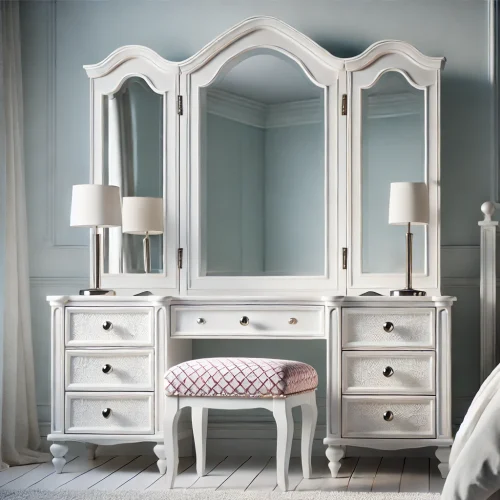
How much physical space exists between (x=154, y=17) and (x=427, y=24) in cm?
122

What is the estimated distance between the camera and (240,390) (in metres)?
3.07

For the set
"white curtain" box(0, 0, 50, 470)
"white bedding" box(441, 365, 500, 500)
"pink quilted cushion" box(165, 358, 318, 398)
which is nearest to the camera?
"white bedding" box(441, 365, 500, 500)

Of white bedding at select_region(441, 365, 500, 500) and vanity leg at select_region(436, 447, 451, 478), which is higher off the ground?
white bedding at select_region(441, 365, 500, 500)

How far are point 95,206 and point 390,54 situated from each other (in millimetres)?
1359

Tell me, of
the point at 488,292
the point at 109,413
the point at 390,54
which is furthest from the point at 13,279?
the point at 488,292

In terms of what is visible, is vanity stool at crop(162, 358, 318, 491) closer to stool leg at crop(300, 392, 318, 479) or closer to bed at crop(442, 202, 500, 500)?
stool leg at crop(300, 392, 318, 479)

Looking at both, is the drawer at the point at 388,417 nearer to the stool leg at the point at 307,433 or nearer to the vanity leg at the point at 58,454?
the stool leg at the point at 307,433

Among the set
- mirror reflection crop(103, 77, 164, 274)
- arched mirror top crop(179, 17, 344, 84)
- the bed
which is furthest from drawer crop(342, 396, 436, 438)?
arched mirror top crop(179, 17, 344, 84)

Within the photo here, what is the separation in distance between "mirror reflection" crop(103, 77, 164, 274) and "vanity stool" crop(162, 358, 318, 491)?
27.5 inches

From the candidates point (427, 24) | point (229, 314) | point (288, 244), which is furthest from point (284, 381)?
point (427, 24)

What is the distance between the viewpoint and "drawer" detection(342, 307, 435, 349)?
324cm

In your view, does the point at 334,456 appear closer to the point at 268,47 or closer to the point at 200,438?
the point at 200,438

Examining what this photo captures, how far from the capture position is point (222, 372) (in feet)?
10.1

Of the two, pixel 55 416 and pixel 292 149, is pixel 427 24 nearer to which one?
pixel 292 149
